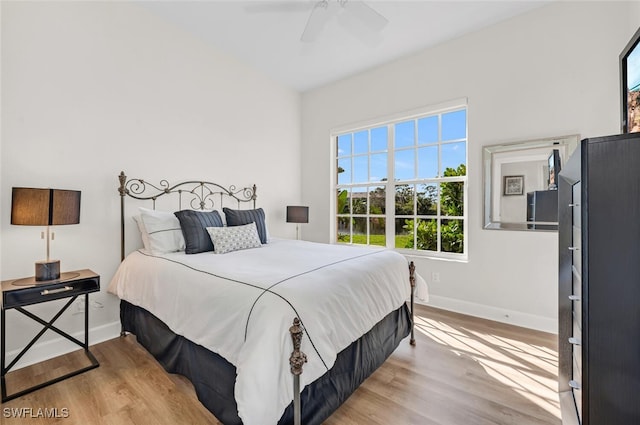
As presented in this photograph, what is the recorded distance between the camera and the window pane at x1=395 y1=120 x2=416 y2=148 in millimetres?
3617

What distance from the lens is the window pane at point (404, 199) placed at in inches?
143

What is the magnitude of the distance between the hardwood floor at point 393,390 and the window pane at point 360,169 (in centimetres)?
234

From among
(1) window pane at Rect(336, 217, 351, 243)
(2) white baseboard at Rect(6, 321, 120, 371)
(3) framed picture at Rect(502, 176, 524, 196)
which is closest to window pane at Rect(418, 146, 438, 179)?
(3) framed picture at Rect(502, 176, 524, 196)

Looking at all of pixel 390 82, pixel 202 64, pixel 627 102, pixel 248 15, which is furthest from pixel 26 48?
pixel 627 102

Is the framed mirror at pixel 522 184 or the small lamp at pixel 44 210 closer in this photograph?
the small lamp at pixel 44 210

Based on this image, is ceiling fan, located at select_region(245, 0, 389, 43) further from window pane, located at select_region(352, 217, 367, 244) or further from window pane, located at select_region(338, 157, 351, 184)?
window pane, located at select_region(352, 217, 367, 244)

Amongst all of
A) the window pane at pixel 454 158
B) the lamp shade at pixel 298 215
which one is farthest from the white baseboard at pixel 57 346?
the window pane at pixel 454 158

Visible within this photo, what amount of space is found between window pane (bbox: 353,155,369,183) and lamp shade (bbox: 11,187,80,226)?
3.24 metres

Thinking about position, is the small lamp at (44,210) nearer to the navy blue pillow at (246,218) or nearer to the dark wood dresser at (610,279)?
the navy blue pillow at (246,218)

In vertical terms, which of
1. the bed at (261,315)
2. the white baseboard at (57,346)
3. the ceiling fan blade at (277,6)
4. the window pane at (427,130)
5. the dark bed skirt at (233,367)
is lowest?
the white baseboard at (57,346)

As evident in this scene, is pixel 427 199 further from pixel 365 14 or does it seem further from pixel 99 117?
pixel 99 117

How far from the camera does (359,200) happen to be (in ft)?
13.6

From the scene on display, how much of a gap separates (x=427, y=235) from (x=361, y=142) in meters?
1.61

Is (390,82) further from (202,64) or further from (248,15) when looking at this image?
(202,64)
